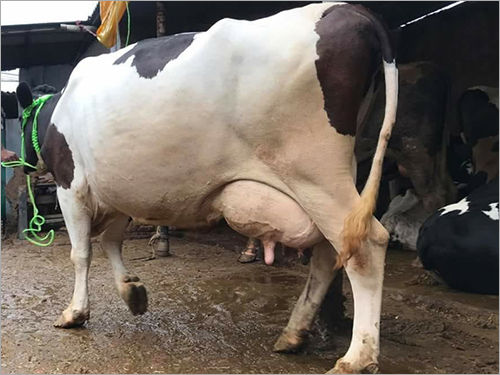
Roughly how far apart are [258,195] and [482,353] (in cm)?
166

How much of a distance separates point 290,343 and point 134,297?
1242 millimetres

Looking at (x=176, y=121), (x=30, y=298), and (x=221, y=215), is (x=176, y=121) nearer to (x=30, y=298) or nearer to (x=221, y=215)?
(x=221, y=215)

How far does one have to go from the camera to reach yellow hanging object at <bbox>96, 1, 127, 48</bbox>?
6.42m

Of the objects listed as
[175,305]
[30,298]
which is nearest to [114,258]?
[175,305]

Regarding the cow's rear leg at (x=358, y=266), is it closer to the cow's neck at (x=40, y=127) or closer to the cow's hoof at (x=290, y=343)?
the cow's hoof at (x=290, y=343)

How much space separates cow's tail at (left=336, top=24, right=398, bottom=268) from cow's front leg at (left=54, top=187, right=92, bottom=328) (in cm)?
202

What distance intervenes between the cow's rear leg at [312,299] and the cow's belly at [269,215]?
348 millimetres

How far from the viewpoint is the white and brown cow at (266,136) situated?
2832 millimetres

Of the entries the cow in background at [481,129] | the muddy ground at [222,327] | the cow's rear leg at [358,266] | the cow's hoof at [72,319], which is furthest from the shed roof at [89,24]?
the cow's hoof at [72,319]

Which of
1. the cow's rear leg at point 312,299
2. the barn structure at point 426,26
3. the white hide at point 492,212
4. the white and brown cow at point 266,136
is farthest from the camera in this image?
the barn structure at point 426,26

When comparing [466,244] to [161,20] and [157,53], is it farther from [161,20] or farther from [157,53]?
[161,20]

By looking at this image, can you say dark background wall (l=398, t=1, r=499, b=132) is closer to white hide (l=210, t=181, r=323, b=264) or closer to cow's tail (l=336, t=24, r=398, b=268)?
cow's tail (l=336, t=24, r=398, b=268)

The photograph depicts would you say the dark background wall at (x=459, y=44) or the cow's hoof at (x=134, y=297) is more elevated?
the dark background wall at (x=459, y=44)

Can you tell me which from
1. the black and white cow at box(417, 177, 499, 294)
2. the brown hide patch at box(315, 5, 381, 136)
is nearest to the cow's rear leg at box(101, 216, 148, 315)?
the brown hide patch at box(315, 5, 381, 136)
